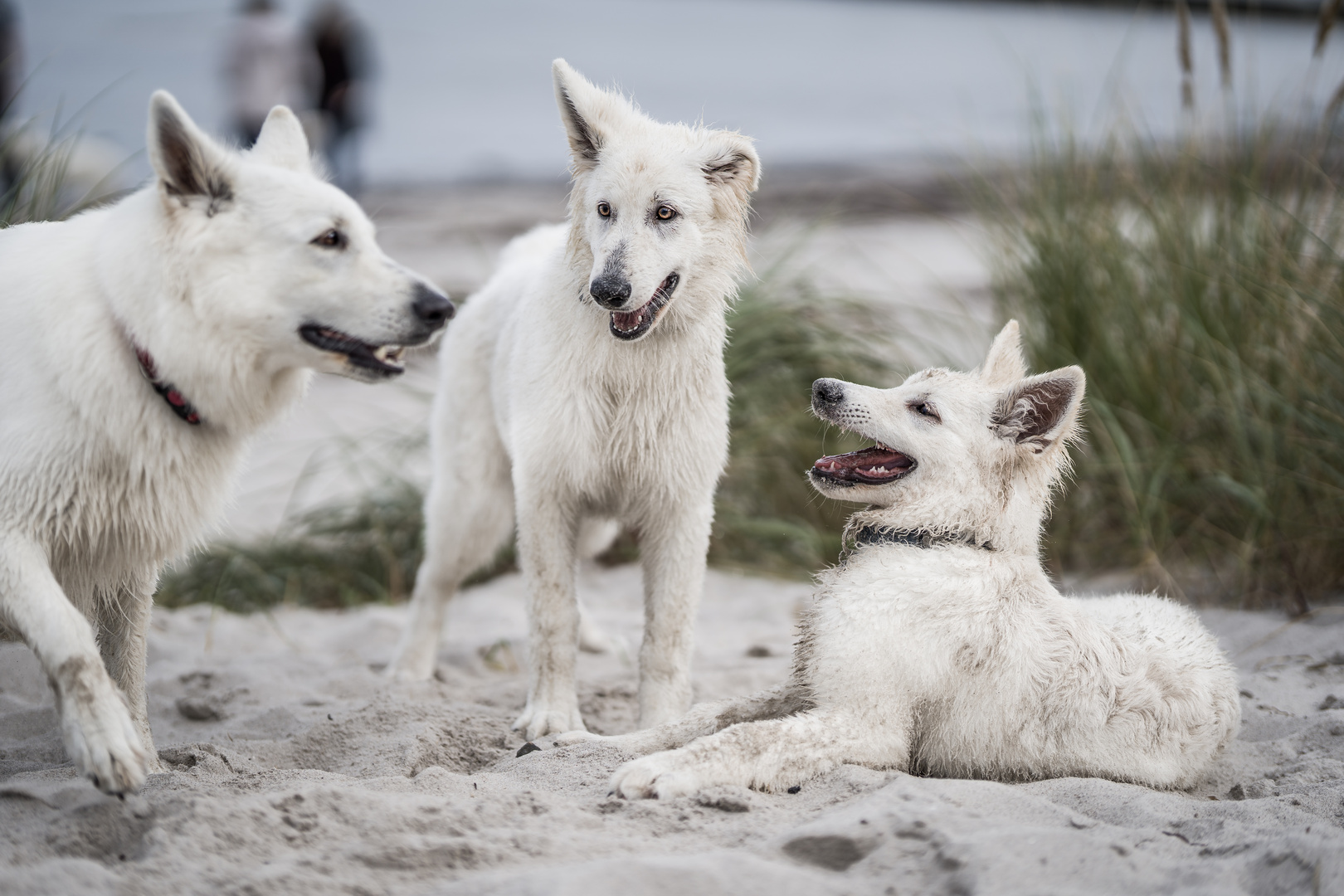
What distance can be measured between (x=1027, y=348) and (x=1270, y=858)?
362 cm

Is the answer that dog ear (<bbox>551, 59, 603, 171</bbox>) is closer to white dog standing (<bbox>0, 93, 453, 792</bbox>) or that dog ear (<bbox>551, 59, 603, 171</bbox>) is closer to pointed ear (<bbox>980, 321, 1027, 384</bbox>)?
white dog standing (<bbox>0, 93, 453, 792</bbox>)

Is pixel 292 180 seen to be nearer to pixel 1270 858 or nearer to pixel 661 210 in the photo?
pixel 661 210

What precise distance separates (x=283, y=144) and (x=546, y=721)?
204 centimetres

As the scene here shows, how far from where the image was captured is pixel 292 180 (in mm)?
2934

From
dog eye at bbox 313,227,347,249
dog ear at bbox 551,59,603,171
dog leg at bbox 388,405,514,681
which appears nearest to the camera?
dog eye at bbox 313,227,347,249

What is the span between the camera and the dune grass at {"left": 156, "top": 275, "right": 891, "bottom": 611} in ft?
19.4

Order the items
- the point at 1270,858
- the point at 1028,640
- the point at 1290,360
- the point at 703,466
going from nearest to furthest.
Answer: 1. the point at 1270,858
2. the point at 1028,640
3. the point at 703,466
4. the point at 1290,360

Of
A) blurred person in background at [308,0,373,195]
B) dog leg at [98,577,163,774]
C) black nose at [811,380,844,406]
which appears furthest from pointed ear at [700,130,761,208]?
blurred person in background at [308,0,373,195]

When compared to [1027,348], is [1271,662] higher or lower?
lower

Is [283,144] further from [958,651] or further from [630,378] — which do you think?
[958,651]

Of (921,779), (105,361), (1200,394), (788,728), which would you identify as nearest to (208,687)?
(105,361)

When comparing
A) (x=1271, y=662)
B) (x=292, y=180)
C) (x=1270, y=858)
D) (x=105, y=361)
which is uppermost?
(x=292, y=180)

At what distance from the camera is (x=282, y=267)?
9.37 ft

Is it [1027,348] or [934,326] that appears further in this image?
[934,326]
